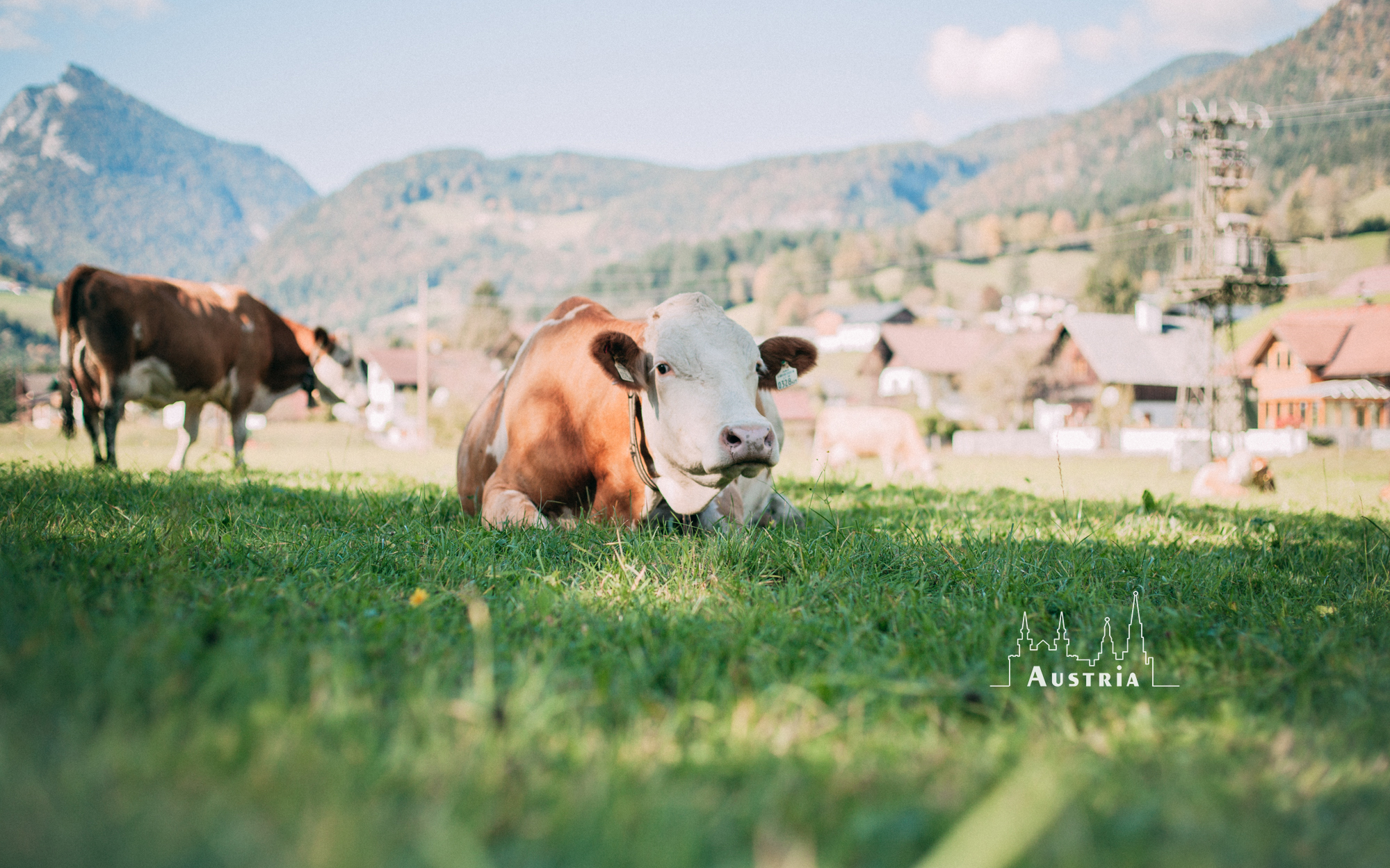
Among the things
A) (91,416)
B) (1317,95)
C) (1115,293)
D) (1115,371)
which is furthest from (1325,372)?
(1317,95)

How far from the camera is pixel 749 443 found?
3785mm

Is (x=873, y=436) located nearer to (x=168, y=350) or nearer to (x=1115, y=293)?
(x=168, y=350)

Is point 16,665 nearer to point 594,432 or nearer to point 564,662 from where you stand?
point 564,662

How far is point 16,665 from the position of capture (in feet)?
5.65

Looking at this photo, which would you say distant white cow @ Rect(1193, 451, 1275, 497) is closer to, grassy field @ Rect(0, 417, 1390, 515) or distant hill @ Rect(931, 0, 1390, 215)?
grassy field @ Rect(0, 417, 1390, 515)

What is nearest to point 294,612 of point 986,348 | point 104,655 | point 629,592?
point 104,655

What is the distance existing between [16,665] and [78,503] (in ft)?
12.0

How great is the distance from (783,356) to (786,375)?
0.11 m

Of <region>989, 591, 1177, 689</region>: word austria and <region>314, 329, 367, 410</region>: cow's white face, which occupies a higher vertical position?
<region>314, 329, 367, 410</region>: cow's white face

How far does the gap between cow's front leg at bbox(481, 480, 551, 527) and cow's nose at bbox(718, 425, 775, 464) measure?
123 centimetres

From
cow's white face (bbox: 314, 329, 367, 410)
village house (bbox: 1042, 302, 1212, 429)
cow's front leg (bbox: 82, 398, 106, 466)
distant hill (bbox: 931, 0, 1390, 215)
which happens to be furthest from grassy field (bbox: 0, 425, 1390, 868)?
distant hill (bbox: 931, 0, 1390, 215)

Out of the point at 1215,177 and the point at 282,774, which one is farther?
the point at 1215,177

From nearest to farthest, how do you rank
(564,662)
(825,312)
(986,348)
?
(564,662)
(986,348)
(825,312)

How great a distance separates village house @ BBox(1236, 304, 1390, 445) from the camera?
116 feet
